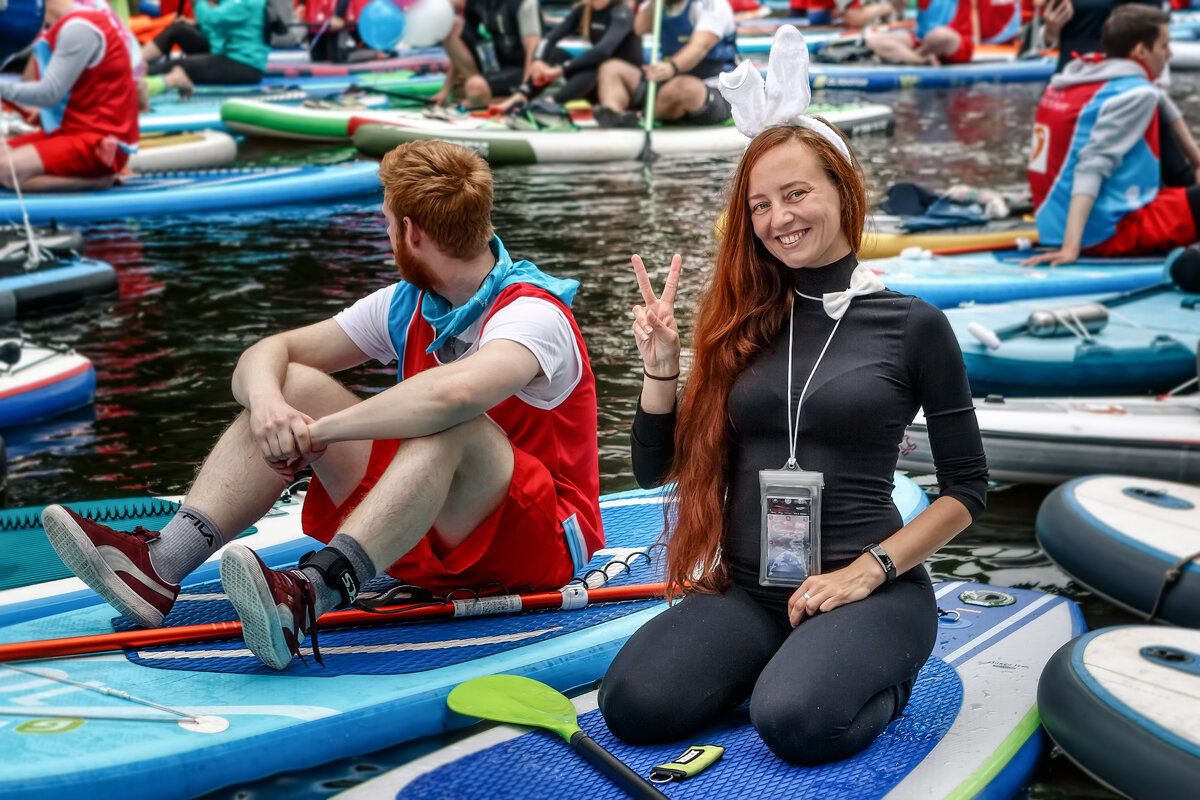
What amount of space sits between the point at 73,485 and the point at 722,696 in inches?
113

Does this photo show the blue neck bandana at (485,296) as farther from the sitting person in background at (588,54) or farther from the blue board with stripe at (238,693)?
the sitting person in background at (588,54)

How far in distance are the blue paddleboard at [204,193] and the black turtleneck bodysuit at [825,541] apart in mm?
6413

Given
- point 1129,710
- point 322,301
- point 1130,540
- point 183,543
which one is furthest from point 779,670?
point 322,301

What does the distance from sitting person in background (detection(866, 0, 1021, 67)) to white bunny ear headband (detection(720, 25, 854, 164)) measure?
48.5 feet

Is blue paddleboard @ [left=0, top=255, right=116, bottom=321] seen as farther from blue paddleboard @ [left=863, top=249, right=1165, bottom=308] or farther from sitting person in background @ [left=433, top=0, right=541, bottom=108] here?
sitting person in background @ [left=433, top=0, right=541, bottom=108]

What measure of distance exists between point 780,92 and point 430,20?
9.53m

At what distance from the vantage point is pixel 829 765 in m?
2.34

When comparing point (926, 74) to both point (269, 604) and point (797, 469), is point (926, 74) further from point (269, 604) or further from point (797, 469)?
point (269, 604)

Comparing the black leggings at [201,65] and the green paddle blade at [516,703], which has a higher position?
the black leggings at [201,65]

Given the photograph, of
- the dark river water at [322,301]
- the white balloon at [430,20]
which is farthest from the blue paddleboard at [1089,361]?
the white balloon at [430,20]

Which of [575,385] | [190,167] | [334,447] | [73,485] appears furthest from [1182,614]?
[190,167]

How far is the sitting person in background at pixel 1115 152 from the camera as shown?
5539 millimetres

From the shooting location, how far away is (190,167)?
9.75 metres

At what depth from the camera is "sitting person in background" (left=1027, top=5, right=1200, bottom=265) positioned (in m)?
5.54
